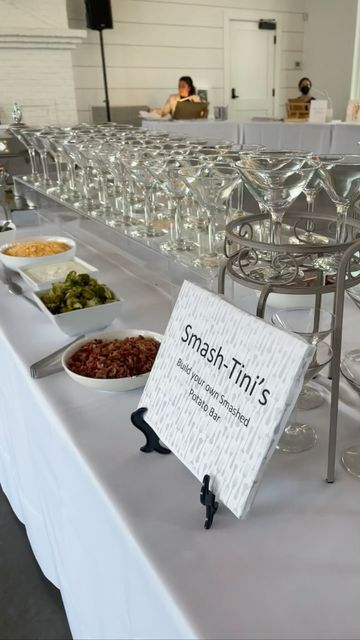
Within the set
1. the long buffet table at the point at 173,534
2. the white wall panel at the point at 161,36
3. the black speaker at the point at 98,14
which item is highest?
the black speaker at the point at 98,14

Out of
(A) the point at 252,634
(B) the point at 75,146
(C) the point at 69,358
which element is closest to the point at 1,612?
(C) the point at 69,358

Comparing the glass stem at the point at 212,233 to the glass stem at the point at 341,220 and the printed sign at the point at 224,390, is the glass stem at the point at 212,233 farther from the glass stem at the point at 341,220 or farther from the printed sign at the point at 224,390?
the printed sign at the point at 224,390

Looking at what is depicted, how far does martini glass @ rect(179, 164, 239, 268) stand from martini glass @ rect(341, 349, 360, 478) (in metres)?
0.36

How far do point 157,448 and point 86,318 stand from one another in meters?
0.35

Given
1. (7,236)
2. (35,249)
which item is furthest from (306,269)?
(7,236)

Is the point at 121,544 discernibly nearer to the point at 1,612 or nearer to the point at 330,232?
the point at 330,232

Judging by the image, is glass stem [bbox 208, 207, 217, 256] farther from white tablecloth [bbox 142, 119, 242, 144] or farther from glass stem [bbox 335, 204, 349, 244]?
white tablecloth [bbox 142, 119, 242, 144]

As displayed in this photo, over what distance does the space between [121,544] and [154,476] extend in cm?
8

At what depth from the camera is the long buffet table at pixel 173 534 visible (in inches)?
17.2

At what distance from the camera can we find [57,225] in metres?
1.83

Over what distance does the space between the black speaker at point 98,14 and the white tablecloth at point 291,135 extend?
2.52 meters

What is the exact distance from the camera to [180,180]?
102cm

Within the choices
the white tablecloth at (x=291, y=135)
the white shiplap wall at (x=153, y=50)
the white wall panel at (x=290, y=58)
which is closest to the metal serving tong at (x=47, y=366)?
the white tablecloth at (x=291, y=135)

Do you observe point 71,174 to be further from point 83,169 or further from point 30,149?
point 30,149
